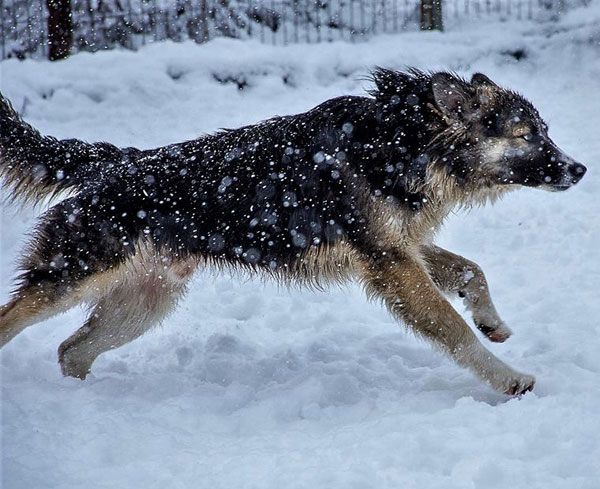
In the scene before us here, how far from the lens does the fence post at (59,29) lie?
446 inches

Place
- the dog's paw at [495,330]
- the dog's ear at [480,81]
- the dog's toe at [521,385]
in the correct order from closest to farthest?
the dog's toe at [521,385]
the dog's ear at [480,81]
the dog's paw at [495,330]

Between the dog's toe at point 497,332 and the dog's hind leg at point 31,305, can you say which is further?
the dog's toe at point 497,332

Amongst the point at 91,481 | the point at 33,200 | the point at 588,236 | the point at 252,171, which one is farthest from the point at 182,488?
the point at 588,236

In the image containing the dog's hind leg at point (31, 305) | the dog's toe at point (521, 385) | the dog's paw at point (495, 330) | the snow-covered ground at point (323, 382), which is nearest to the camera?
the snow-covered ground at point (323, 382)

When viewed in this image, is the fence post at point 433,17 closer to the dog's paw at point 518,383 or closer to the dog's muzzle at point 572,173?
the dog's muzzle at point 572,173

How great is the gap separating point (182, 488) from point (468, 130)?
2792 millimetres

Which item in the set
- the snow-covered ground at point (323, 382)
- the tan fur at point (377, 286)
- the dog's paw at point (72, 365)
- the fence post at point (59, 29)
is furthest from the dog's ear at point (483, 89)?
the fence post at point (59, 29)

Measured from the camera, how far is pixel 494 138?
16.0 feet

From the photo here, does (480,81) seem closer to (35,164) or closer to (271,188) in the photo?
(271,188)

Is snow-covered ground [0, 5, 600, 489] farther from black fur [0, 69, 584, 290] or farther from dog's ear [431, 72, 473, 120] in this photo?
dog's ear [431, 72, 473, 120]

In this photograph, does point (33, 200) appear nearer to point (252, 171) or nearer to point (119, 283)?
point (119, 283)

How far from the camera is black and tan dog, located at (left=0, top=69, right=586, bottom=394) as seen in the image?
488cm

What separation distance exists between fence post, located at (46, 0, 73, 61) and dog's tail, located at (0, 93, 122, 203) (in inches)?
253

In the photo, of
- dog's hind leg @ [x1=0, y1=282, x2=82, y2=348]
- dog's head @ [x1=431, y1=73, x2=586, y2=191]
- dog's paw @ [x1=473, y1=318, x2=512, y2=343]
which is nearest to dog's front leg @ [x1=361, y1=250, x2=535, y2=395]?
dog's paw @ [x1=473, y1=318, x2=512, y2=343]
